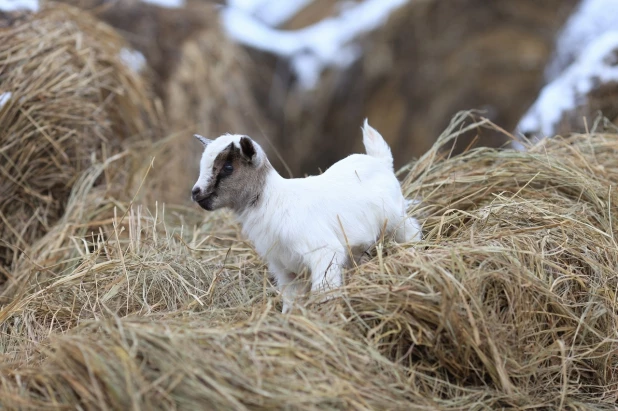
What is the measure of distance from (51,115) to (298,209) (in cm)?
229

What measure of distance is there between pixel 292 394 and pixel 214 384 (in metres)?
Answer: 0.24

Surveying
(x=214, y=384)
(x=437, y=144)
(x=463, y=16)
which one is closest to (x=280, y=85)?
(x=463, y=16)

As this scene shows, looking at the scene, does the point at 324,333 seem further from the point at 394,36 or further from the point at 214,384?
the point at 394,36

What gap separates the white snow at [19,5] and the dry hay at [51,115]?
82 mm

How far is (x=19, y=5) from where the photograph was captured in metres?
5.15

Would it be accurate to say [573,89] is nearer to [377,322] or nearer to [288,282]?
[288,282]

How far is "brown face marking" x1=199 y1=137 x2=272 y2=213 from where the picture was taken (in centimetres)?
305

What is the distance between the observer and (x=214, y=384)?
7.57ft

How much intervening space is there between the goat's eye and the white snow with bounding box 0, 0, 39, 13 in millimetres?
2736

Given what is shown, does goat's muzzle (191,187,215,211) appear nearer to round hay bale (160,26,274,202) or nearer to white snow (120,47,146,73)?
white snow (120,47,146,73)

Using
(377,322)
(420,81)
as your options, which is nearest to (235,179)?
(377,322)

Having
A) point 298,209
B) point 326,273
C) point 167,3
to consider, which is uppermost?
point 167,3

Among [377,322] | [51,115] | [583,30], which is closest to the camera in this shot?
[377,322]

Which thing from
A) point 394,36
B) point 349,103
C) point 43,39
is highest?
point 43,39
